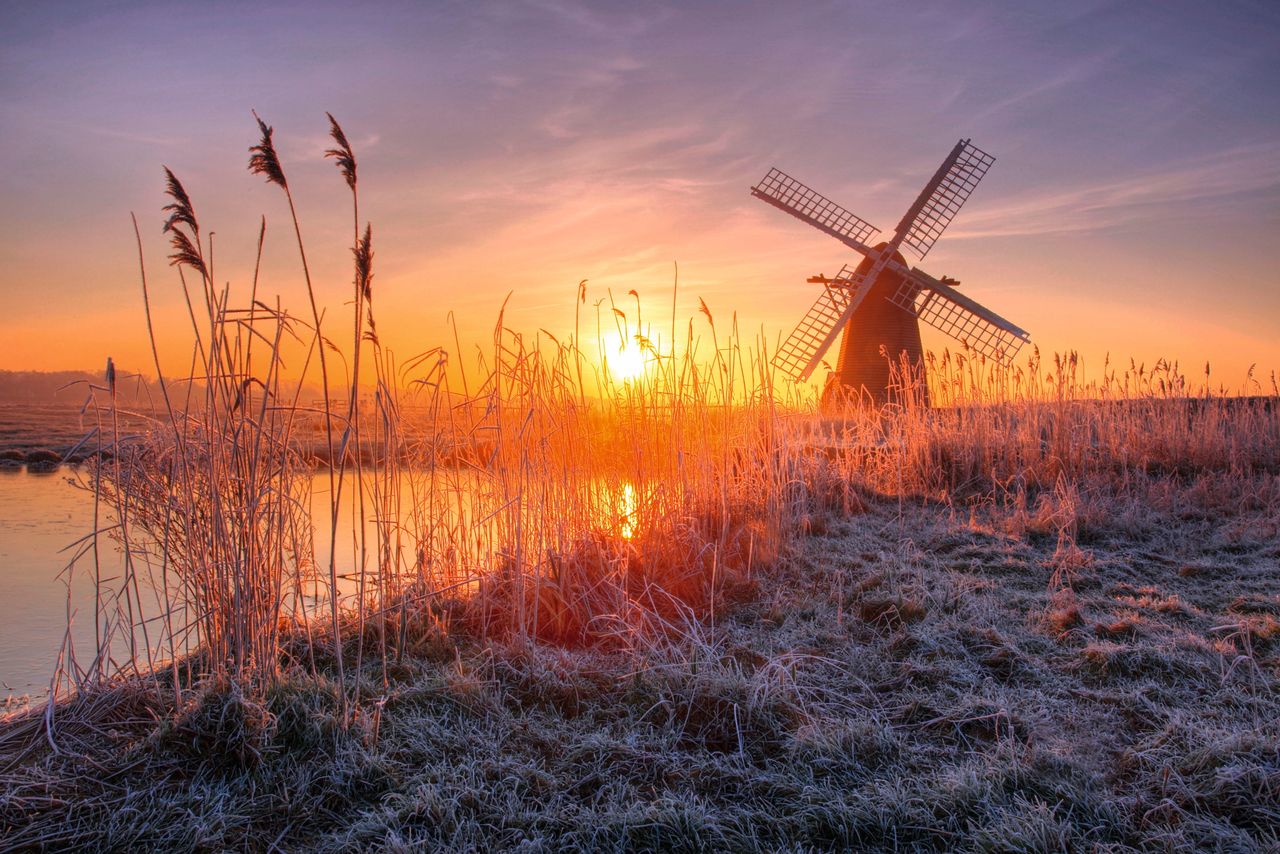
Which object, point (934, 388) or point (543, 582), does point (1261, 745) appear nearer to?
point (543, 582)

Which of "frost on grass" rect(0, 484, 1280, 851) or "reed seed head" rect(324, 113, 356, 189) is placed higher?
"reed seed head" rect(324, 113, 356, 189)

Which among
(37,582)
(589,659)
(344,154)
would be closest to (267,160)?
(344,154)

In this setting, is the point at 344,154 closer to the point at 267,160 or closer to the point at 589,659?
the point at 267,160

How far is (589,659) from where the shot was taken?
10.8ft

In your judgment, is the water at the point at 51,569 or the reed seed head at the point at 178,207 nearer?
the reed seed head at the point at 178,207

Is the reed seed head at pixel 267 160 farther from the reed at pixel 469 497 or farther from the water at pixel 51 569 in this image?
the water at pixel 51 569

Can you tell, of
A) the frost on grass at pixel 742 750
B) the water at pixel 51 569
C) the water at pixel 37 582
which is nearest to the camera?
the frost on grass at pixel 742 750

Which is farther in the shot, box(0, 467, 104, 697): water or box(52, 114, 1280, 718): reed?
box(0, 467, 104, 697): water

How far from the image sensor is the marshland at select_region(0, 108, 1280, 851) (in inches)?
85.4

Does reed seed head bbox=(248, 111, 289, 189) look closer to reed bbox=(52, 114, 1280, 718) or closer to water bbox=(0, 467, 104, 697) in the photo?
reed bbox=(52, 114, 1280, 718)

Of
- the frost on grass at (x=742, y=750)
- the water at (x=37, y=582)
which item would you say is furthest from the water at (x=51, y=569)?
the frost on grass at (x=742, y=750)

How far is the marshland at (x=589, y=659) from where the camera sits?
85.4 inches

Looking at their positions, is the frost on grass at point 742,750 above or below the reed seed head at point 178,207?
below

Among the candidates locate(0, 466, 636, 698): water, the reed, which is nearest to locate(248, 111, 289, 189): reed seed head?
the reed
